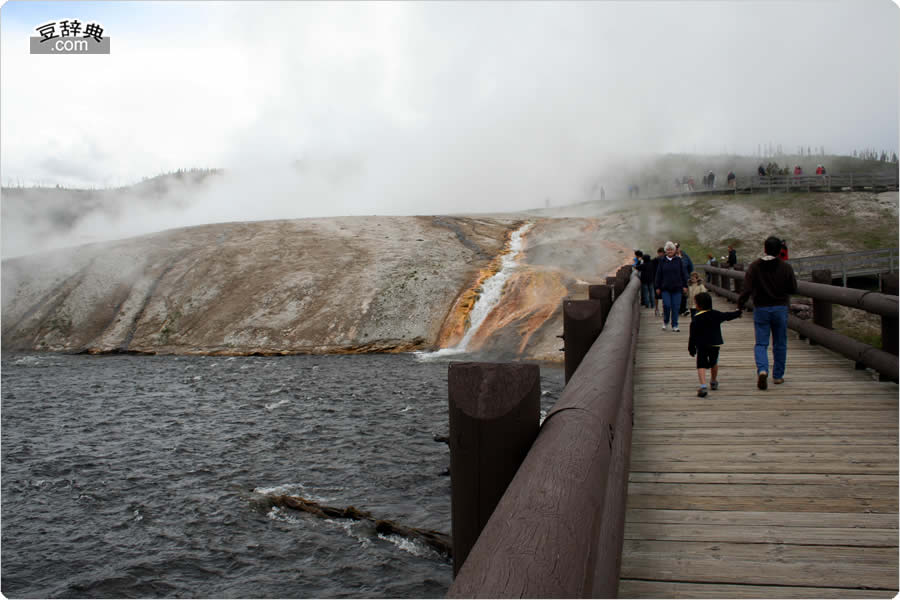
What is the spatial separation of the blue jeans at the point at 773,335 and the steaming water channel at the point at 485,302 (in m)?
15.4

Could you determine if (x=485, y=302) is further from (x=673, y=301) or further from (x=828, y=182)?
(x=828, y=182)

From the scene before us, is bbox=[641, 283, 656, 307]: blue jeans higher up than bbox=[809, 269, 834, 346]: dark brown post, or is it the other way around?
bbox=[809, 269, 834, 346]: dark brown post

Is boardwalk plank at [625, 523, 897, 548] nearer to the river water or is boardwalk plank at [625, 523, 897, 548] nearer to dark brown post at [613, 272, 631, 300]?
the river water

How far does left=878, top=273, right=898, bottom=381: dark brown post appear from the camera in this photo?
6586mm

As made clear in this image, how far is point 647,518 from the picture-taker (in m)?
3.66

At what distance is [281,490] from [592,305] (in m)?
6.68

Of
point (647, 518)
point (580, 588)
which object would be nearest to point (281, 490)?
point (647, 518)

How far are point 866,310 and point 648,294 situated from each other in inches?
436

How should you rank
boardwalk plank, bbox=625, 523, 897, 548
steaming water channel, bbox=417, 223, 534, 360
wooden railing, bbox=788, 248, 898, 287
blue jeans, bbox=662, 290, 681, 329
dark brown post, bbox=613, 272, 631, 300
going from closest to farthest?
boardwalk plank, bbox=625, 523, 897, 548 < dark brown post, bbox=613, 272, 631, 300 < blue jeans, bbox=662, 290, 681, 329 < steaming water channel, bbox=417, 223, 534, 360 < wooden railing, bbox=788, 248, 898, 287

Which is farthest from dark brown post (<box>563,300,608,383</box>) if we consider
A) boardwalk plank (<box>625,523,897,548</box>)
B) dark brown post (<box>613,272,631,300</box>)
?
dark brown post (<box>613,272,631,300</box>)

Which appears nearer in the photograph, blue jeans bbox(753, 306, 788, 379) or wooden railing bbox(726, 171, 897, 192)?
blue jeans bbox(753, 306, 788, 379)

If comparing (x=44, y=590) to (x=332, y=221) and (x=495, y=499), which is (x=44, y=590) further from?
(x=332, y=221)

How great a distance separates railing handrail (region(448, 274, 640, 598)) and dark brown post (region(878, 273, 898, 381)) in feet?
17.9

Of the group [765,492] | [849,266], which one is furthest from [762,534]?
[849,266]
